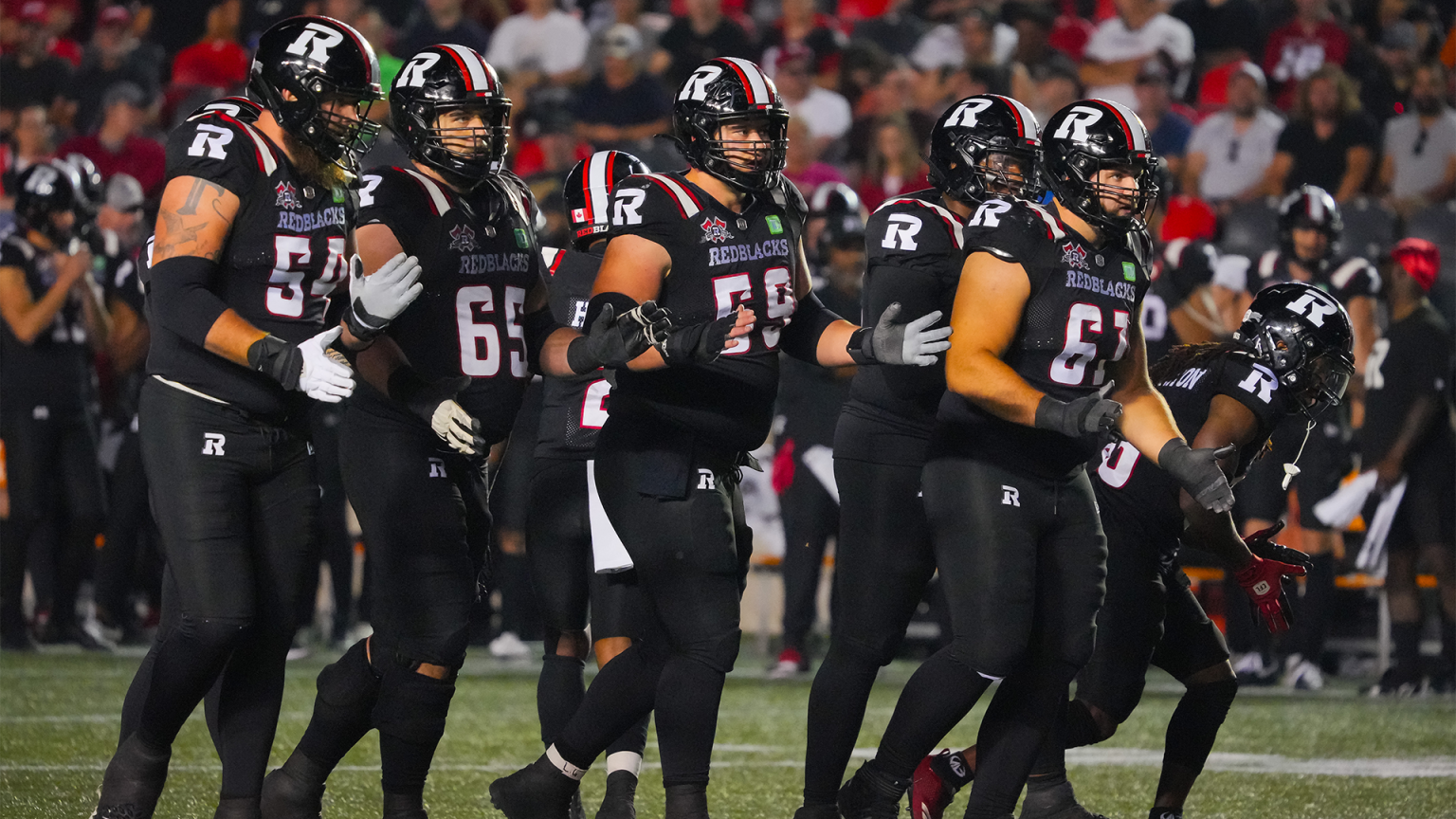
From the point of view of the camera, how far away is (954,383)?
4.50m

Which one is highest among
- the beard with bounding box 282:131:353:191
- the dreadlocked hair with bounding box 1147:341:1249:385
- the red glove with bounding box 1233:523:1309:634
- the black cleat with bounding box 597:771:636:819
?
the beard with bounding box 282:131:353:191

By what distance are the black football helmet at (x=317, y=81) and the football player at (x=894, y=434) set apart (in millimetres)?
1462

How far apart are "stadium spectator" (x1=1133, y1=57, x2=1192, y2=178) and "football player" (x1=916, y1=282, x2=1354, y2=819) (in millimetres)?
6956

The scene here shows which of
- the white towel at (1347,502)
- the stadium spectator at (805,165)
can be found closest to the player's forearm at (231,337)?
the white towel at (1347,502)

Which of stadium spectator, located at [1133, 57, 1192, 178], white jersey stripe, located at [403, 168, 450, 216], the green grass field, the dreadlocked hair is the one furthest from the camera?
stadium spectator, located at [1133, 57, 1192, 178]

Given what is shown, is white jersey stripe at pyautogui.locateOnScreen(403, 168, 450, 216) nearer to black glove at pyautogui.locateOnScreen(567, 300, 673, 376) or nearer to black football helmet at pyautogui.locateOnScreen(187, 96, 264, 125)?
black football helmet at pyautogui.locateOnScreen(187, 96, 264, 125)

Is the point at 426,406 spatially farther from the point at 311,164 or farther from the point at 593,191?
the point at 593,191

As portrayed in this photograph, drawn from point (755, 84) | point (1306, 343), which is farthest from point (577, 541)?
point (1306, 343)

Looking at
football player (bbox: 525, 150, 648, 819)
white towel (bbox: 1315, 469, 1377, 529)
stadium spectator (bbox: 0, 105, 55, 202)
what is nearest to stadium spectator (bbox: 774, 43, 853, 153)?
stadium spectator (bbox: 0, 105, 55, 202)

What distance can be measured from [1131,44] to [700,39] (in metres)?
3.09

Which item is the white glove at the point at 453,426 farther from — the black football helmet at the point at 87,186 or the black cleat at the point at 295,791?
the black football helmet at the point at 87,186

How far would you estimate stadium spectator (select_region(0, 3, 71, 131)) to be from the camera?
14.0 metres

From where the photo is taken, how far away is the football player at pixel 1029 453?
449 centimetres

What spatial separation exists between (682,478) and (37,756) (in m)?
3.11
